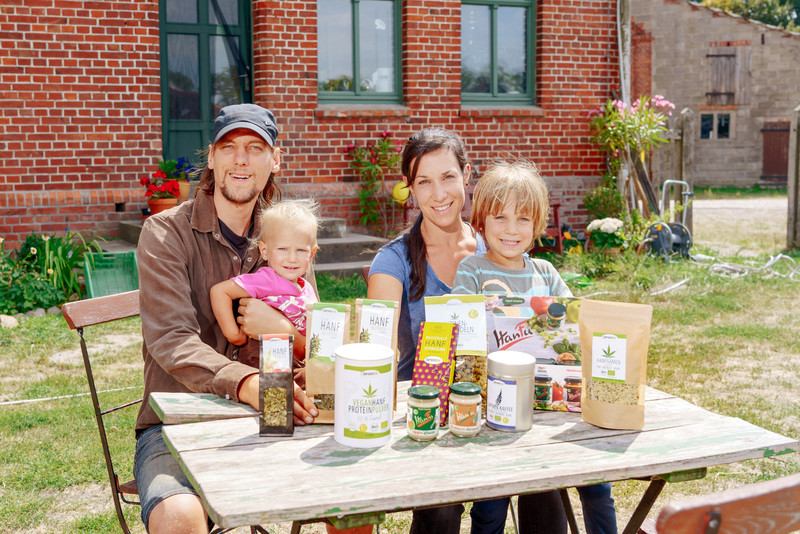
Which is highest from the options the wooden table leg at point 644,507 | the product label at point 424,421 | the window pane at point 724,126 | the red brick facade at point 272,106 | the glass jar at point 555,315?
the window pane at point 724,126

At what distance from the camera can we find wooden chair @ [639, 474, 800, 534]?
4.30 ft

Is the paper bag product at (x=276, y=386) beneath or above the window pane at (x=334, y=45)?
beneath

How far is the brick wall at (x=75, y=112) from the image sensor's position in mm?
7594

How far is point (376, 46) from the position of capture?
30.7 feet

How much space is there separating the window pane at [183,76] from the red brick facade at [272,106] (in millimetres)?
722

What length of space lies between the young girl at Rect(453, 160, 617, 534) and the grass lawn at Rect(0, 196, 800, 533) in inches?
35.5

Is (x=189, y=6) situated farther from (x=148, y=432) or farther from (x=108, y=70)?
Result: (x=148, y=432)

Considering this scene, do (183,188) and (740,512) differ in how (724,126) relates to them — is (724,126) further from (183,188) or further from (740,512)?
(740,512)

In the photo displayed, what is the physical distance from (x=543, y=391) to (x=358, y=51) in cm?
761

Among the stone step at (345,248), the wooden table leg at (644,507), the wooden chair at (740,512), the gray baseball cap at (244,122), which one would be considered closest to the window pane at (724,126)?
the stone step at (345,248)

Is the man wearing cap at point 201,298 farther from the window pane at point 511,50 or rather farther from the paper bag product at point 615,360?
the window pane at point 511,50

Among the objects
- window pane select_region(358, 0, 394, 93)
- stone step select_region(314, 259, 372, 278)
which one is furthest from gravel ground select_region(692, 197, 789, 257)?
stone step select_region(314, 259, 372, 278)

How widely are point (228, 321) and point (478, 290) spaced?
2.61ft

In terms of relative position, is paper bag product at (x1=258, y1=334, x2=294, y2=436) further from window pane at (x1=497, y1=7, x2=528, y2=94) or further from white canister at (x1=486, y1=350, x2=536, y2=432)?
window pane at (x1=497, y1=7, x2=528, y2=94)
